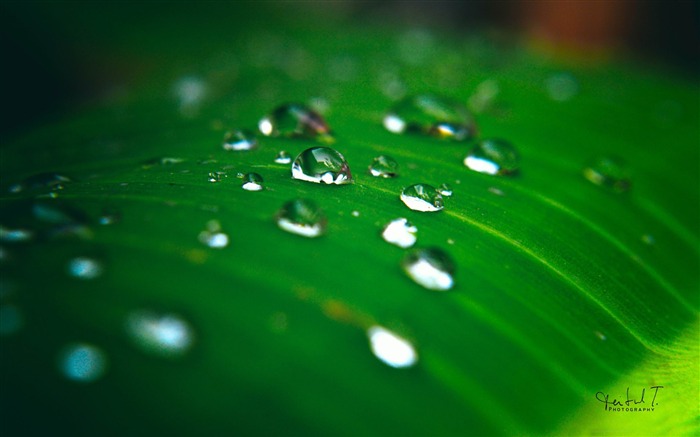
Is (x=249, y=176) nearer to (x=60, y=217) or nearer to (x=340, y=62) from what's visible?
(x=60, y=217)

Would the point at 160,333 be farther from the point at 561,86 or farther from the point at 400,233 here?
the point at 561,86

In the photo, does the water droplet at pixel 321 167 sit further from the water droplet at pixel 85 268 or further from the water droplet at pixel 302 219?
the water droplet at pixel 85 268

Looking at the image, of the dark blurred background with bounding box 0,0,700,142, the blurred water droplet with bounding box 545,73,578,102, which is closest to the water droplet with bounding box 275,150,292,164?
A: the blurred water droplet with bounding box 545,73,578,102

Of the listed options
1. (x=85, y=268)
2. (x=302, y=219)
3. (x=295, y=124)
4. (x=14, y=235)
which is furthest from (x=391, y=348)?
(x=295, y=124)

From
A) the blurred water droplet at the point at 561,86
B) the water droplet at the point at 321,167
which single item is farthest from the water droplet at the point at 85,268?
the blurred water droplet at the point at 561,86

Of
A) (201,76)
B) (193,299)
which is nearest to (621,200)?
(193,299)

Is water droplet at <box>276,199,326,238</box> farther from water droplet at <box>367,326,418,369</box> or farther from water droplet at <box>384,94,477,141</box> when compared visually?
water droplet at <box>384,94,477,141</box>
